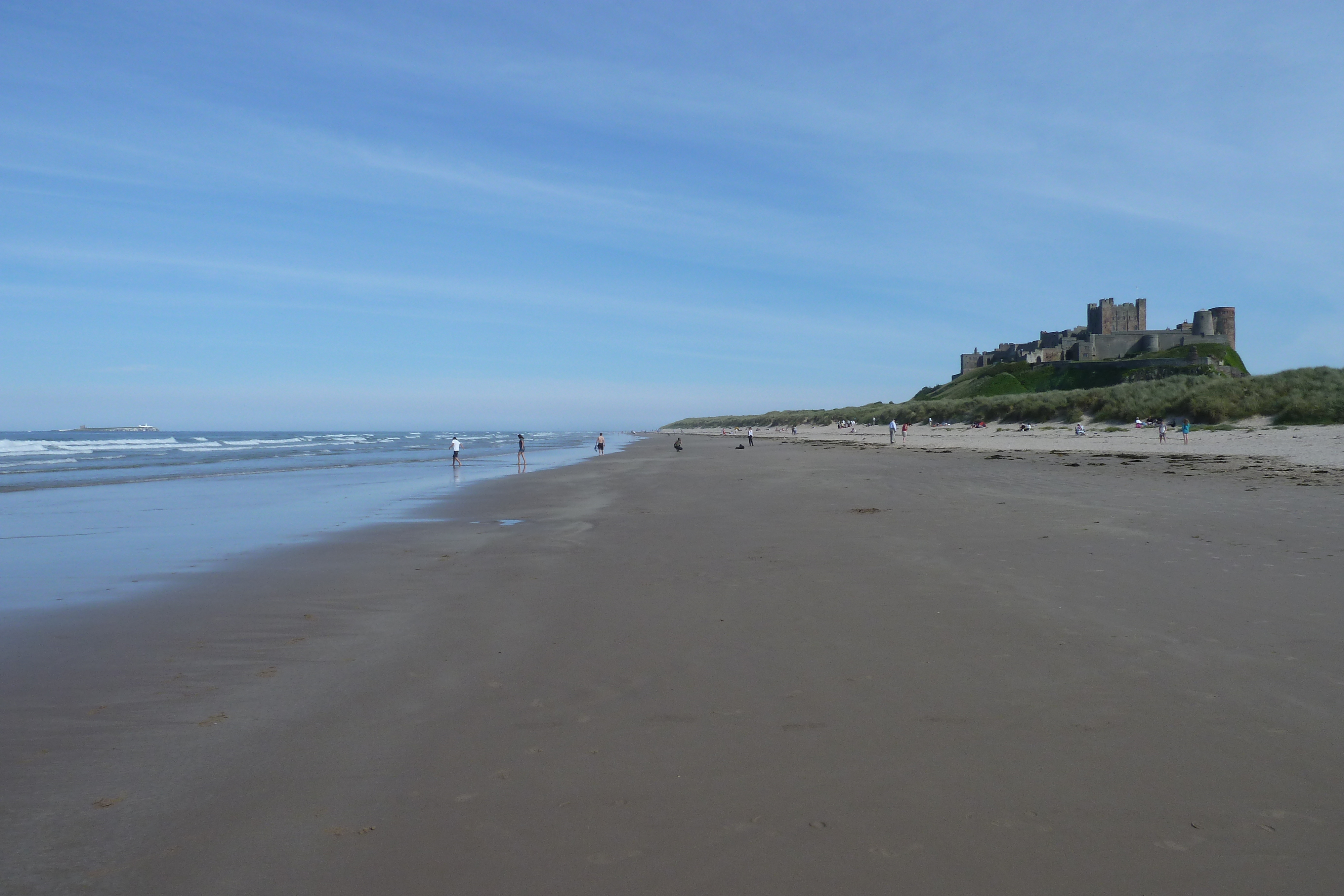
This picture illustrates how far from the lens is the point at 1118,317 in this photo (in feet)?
392

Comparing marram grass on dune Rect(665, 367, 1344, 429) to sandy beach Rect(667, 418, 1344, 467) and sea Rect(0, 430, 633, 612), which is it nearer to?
sandy beach Rect(667, 418, 1344, 467)

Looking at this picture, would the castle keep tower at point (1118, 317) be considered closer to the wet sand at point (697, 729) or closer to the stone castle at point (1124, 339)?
the stone castle at point (1124, 339)

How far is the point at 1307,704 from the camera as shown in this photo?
4.00 meters

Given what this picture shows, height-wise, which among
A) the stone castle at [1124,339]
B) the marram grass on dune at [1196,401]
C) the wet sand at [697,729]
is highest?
the stone castle at [1124,339]

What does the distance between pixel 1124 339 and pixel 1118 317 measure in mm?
12106

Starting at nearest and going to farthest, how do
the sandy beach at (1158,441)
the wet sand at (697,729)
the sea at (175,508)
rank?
1. the wet sand at (697,729)
2. the sea at (175,508)
3. the sandy beach at (1158,441)

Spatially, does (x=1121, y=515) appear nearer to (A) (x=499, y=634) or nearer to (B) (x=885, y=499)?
(B) (x=885, y=499)

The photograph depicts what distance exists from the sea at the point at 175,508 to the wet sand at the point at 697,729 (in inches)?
Result: 55.1

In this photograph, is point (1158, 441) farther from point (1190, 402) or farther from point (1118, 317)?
point (1118, 317)

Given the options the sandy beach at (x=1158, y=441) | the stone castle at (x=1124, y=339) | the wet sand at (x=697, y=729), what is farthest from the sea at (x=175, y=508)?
the stone castle at (x=1124, y=339)

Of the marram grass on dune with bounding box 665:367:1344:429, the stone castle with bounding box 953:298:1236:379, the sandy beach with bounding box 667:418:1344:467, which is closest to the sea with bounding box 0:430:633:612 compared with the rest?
the sandy beach with bounding box 667:418:1344:467

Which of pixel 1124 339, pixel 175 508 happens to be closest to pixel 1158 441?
pixel 175 508

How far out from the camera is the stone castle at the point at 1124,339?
343 feet

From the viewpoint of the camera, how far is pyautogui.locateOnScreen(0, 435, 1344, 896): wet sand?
2729 millimetres
